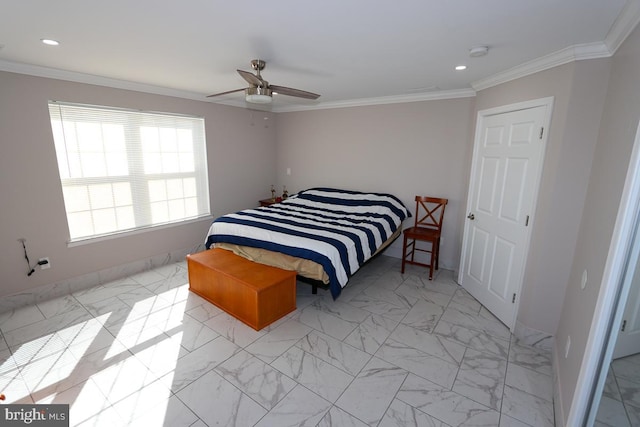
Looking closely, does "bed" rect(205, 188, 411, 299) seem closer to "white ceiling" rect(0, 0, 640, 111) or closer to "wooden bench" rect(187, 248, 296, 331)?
"wooden bench" rect(187, 248, 296, 331)

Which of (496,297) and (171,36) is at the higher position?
(171,36)

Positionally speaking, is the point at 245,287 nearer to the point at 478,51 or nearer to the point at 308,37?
the point at 308,37

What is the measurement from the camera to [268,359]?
2.29 m

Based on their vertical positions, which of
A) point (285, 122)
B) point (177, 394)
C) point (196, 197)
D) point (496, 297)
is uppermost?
point (285, 122)

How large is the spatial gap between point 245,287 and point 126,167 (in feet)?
7.64

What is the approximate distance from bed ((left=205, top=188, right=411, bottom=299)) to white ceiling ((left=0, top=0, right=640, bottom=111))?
157cm

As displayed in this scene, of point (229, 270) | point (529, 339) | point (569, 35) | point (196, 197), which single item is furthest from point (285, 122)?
point (529, 339)

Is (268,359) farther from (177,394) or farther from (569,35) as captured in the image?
(569,35)

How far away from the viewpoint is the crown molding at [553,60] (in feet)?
6.63

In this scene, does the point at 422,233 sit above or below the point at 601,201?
below

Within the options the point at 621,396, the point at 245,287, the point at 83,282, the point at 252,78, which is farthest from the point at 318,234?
the point at 83,282

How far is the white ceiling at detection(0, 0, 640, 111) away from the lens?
63.2 inches

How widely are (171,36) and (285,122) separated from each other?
135 inches

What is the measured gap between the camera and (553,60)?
7.45ft
